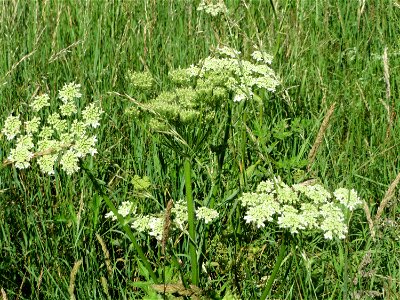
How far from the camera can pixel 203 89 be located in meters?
1.93

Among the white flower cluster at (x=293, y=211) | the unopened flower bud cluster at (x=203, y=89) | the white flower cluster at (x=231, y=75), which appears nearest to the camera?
the white flower cluster at (x=293, y=211)

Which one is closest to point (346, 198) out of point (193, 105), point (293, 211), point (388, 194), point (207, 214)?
point (388, 194)

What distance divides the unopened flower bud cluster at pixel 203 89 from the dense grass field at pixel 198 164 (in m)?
0.05

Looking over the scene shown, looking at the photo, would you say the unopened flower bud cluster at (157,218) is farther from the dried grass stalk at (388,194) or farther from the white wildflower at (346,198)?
the dried grass stalk at (388,194)

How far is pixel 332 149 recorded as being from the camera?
2.81 metres

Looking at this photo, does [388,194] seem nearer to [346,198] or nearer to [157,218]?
[346,198]

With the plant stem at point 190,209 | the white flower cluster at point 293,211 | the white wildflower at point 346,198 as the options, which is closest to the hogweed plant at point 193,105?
the plant stem at point 190,209

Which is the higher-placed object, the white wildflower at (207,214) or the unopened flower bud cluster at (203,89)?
the unopened flower bud cluster at (203,89)

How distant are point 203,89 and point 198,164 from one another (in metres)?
0.40

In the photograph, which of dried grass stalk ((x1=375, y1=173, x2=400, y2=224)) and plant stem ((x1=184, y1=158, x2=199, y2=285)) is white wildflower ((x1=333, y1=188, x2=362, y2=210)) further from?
plant stem ((x1=184, y1=158, x2=199, y2=285))

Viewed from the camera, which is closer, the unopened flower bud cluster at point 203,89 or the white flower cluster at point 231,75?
the unopened flower bud cluster at point 203,89

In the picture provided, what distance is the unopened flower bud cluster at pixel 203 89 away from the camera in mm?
1824

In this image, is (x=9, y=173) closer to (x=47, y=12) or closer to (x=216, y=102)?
(x=216, y=102)

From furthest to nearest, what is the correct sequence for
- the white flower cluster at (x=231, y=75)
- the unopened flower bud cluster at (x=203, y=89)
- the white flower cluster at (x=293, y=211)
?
the white flower cluster at (x=231, y=75), the unopened flower bud cluster at (x=203, y=89), the white flower cluster at (x=293, y=211)
